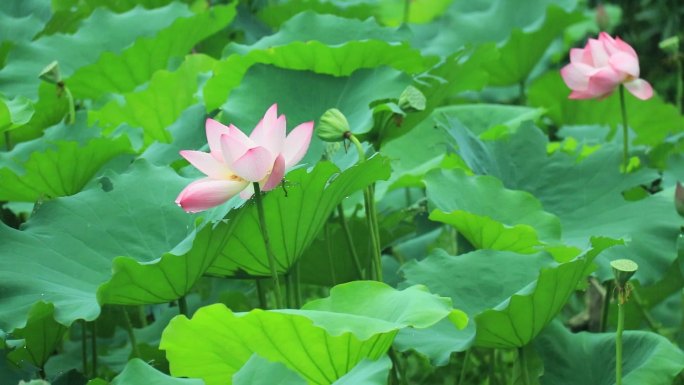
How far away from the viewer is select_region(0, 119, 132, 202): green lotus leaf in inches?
59.2

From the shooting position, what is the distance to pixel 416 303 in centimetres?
114

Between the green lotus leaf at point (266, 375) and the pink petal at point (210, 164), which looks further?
the pink petal at point (210, 164)

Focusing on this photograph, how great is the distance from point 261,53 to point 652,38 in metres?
3.33

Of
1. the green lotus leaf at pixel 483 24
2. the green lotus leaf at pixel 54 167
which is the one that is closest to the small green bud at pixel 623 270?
the green lotus leaf at pixel 54 167

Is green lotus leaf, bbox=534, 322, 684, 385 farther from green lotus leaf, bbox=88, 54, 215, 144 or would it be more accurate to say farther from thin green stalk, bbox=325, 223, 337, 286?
green lotus leaf, bbox=88, 54, 215, 144

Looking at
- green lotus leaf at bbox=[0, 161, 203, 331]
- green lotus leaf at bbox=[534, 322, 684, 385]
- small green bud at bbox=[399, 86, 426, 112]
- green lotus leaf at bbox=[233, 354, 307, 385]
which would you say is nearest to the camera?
green lotus leaf at bbox=[233, 354, 307, 385]

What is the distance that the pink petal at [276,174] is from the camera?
3.68 feet

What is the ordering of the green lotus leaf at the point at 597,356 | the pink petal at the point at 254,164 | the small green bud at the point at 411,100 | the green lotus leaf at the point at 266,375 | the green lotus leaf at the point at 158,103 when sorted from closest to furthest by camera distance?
the green lotus leaf at the point at 266,375
the pink petal at the point at 254,164
the green lotus leaf at the point at 597,356
the small green bud at the point at 411,100
the green lotus leaf at the point at 158,103

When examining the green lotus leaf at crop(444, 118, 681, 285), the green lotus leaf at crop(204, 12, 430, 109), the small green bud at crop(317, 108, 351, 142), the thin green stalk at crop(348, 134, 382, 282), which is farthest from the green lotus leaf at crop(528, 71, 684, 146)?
the small green bud at crop(317, 108, 351, 142)

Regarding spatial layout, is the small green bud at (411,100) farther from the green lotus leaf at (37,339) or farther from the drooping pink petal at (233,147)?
the green lotus leaf at (37,339)

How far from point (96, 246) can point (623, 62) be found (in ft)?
2.65

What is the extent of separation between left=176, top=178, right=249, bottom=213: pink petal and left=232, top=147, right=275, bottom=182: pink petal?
18 millimetres

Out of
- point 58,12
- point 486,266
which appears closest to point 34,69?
point 58,12

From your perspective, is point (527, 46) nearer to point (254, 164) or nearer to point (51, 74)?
point (51, 74)
